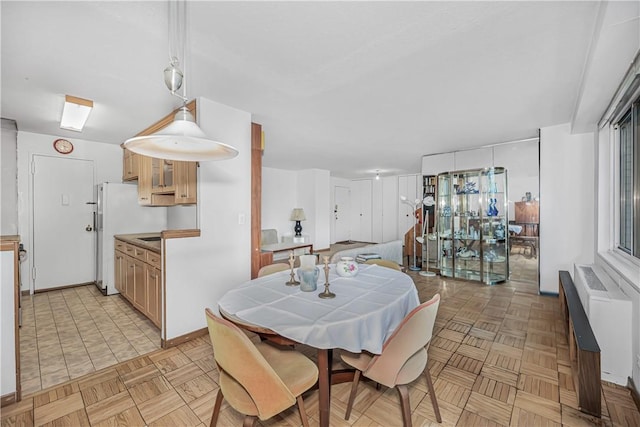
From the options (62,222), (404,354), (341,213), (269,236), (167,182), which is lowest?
(404,354)

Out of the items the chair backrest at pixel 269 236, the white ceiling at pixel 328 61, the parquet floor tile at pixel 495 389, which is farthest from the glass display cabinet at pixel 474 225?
the chair backrest at pixel 269 236

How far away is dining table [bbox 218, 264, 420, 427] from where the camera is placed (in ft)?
4.49

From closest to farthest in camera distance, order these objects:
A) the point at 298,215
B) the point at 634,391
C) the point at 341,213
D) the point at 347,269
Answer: the point at 634,391 → the point at 347,269 → the point at 298,215 → the point at 341,213

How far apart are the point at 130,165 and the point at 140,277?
1.90 metres

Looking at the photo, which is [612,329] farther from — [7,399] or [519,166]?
[7,399]

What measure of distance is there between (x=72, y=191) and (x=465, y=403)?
5.68m

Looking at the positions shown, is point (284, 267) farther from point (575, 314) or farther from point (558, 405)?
point (575, 314)

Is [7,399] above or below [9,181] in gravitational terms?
below

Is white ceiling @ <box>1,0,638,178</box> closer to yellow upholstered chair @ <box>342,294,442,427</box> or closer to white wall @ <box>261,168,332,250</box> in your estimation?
yellow upholstered chair @ <box>342,294,442,427</box>

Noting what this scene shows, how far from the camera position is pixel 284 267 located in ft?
8.06

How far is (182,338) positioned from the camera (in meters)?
2.64

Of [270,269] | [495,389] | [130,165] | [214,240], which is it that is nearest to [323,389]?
[270,269]

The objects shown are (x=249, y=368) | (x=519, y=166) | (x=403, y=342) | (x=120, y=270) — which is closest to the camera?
(x=249, y=368)

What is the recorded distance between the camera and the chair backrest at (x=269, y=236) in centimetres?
673
